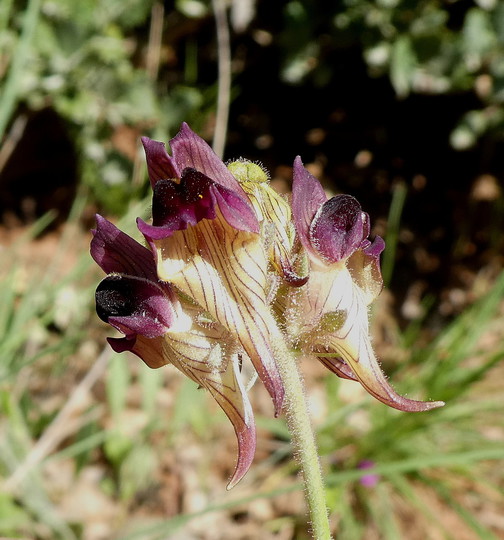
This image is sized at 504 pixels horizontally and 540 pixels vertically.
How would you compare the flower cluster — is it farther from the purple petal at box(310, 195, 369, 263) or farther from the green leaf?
the green leaf

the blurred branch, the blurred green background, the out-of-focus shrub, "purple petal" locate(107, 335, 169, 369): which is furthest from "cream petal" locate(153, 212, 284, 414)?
the out-of-focus shrub

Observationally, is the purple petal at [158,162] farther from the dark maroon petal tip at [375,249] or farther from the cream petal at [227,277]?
the dark maroon petal tip at [375,249]

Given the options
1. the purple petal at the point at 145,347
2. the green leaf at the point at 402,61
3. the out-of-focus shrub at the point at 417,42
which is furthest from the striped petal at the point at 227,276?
the green leaf at the point at 402,61

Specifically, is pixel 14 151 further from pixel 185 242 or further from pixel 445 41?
pixel 185 242

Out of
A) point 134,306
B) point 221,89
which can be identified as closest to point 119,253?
point 134,306

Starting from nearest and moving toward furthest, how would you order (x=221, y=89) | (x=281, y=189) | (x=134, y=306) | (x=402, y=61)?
1. (x=134, y=306)
2. (x=221, y=89)
3. (x=402, y=61)
4. (x=281, y=189)

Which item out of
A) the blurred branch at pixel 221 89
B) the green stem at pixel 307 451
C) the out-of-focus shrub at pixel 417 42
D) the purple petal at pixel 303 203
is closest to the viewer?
the green stem at pixel 307 451

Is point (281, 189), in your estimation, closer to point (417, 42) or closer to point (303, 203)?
point (417, 42)

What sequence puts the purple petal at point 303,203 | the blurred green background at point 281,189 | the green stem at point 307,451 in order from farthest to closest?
the blurred green background at point 281,189 → the purple petal at point 303,203 → the green stem at point 307,451
